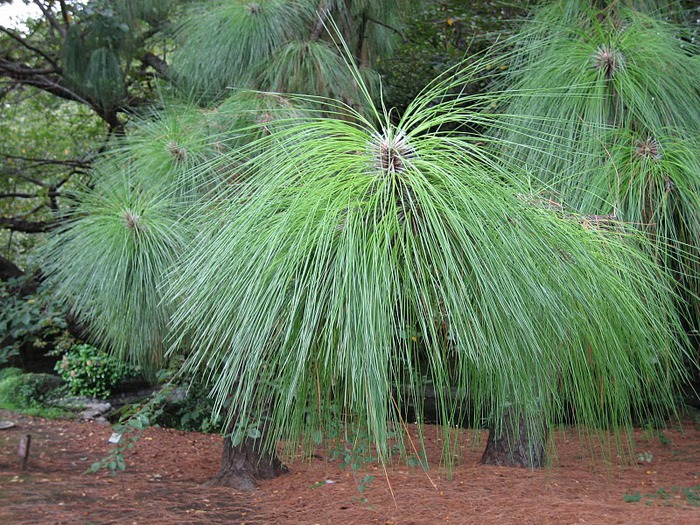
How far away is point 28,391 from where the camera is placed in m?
5.34

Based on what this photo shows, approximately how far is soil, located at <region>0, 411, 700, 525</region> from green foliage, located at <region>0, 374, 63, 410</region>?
80cm

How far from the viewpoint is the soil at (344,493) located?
3.00 metres

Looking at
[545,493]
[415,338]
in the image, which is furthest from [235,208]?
[545,493]

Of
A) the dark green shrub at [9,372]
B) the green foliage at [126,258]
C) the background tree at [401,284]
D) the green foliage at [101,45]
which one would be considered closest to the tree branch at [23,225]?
the dark green shrub at [9,372]

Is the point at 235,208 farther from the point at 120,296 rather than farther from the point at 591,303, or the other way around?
the point at 120,296

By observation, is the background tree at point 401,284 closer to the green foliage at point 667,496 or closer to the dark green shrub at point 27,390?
the green foliage at point 667,496

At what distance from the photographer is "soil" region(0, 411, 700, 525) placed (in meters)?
3.00

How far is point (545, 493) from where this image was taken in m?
3.22

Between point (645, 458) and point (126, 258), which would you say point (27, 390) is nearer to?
point (126, 258)

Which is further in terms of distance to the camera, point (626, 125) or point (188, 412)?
point (188, 412)

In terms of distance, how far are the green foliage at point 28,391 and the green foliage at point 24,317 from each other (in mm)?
258

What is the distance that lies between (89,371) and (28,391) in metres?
0.45

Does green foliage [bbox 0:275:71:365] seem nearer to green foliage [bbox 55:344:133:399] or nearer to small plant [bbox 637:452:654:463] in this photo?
green foliage [bbox 55:344:133:399]

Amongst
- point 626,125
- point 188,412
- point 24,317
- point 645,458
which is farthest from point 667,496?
point 24,317
